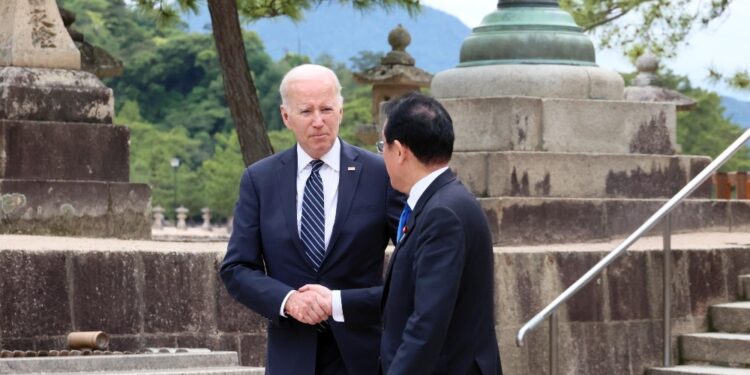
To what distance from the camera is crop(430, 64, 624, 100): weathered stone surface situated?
11.3m

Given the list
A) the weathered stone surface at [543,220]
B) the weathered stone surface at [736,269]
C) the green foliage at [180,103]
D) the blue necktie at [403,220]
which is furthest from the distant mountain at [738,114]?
the blue necktie at [403,220]

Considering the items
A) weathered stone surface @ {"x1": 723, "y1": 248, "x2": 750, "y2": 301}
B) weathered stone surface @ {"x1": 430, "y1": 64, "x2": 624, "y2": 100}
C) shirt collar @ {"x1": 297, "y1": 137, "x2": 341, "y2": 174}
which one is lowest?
weathered stone surface @ {"x1": 723, "y1": 248, "x2": 750, "y2": 301}

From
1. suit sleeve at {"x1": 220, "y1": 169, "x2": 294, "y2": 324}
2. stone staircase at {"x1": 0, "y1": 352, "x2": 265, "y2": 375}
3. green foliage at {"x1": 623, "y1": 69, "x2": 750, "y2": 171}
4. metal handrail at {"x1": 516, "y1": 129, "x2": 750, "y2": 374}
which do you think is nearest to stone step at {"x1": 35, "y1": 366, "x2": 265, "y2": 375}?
stone staircase at {"x1": 0, "y1": 352, "x2": 265, "y2": 375}

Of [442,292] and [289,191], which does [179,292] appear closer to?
[289,191]

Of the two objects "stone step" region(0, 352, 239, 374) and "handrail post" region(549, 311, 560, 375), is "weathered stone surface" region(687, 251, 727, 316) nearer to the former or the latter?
"handrail post" region(549, 311, 560, 375)

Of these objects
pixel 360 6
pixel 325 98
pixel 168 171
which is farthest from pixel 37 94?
pixel 168 171

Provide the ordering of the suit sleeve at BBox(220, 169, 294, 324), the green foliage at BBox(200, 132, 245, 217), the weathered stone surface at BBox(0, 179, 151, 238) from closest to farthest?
the suit sleeve at BBox(220, 169, 294, 324)
the weathered stone surface at BBox(0, 179, 151, 238)
the green foliage at BBox(200, 132, 245, 217)

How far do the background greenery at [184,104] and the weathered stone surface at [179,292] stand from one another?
5276 cm

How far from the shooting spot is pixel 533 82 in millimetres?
11266

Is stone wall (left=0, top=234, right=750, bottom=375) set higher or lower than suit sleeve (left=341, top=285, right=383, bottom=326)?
lower

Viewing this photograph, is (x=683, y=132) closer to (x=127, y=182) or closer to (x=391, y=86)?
(x=391, y=86)

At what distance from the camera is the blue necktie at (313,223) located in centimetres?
496

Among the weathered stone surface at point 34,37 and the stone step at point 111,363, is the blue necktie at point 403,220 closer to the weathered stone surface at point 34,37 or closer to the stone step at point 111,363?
the stone step at point 111,363

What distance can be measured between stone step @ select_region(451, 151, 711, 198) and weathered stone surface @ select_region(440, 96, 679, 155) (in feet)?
0.41
